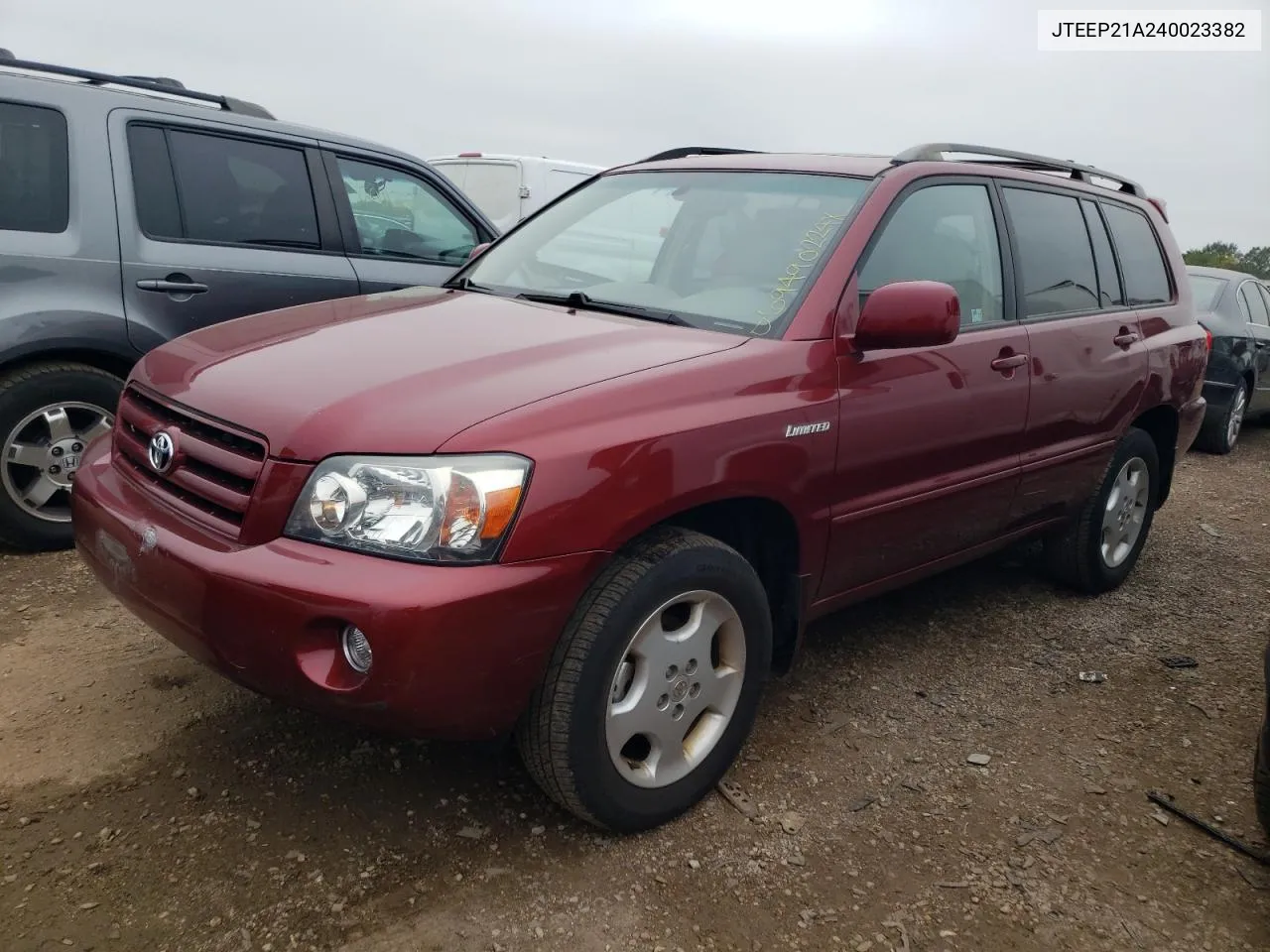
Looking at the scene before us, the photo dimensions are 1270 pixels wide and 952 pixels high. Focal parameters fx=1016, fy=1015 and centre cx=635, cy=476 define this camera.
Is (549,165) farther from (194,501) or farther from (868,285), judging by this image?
(194,501)

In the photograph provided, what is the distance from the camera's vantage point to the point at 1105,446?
410 centimetres

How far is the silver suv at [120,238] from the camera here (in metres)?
3.89

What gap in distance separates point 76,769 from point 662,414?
5.86 feet

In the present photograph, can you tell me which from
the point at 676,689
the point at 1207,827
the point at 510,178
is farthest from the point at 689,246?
the point at 510,178

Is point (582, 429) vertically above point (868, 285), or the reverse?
point (868, 285)

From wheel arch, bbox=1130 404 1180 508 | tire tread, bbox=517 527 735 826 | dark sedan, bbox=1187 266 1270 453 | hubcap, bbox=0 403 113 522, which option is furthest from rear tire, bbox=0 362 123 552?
dark sedan, bbox=1187 266 1270 453

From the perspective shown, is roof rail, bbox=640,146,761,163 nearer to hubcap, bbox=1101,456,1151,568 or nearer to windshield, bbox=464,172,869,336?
windshield, bbox=464,172,869,336

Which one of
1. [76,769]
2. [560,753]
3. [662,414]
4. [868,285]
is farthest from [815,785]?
[76,769]

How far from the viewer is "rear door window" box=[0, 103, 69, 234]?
3.85 m

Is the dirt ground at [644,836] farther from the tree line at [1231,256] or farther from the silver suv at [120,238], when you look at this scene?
the tree line at [1231,256]

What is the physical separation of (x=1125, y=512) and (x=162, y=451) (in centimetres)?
391

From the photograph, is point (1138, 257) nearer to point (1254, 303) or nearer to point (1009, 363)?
point (1009, 363)

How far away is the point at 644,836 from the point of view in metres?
2.54

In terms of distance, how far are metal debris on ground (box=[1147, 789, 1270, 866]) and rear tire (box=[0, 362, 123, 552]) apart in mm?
3909
